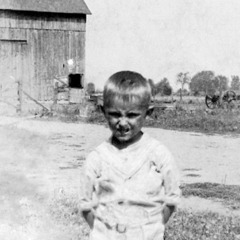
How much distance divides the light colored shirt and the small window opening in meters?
24.5

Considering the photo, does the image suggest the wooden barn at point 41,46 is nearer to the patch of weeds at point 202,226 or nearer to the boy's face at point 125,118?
the patch of weeds at point 202,226

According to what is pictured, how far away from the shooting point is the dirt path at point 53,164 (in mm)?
6277

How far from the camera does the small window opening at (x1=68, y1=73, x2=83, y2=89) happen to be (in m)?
27.2

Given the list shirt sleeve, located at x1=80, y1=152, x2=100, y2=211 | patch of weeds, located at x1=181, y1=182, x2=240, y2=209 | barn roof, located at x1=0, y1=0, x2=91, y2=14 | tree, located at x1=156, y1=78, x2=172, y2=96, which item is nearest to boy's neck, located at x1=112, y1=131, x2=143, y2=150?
shirt sleeve, located at x1=80, y1=152, x2=100, y2=211

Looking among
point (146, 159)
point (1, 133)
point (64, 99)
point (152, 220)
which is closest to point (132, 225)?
point (152, 220)

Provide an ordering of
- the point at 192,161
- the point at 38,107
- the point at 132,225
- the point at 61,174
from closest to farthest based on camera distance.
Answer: the point at 132,225, the point at 61,174, the point at 192,161, the point at 38,107

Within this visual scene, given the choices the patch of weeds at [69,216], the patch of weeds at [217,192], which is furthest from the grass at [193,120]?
the patch of weeds at [69,216]

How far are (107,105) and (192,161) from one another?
337 inches

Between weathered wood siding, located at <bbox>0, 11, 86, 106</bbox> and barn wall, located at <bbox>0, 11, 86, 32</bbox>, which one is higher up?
barn wall, located at <bbox>0, 11, 86, 32</bbox>

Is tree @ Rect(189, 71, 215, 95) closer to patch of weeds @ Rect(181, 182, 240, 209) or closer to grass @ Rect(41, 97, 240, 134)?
grass @ Rect(41, 97, 240, 134)

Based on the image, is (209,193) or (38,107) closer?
(209,193)

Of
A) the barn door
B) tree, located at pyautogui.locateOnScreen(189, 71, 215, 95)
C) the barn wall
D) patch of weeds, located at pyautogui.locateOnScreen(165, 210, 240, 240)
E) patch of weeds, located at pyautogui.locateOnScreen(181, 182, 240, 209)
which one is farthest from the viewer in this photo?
tree, located at pyautogui.locateOnScreen(189, 71, 215, 95)

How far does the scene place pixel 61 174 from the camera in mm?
9047

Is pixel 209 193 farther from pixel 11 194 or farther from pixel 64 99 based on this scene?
pixel 64 99
